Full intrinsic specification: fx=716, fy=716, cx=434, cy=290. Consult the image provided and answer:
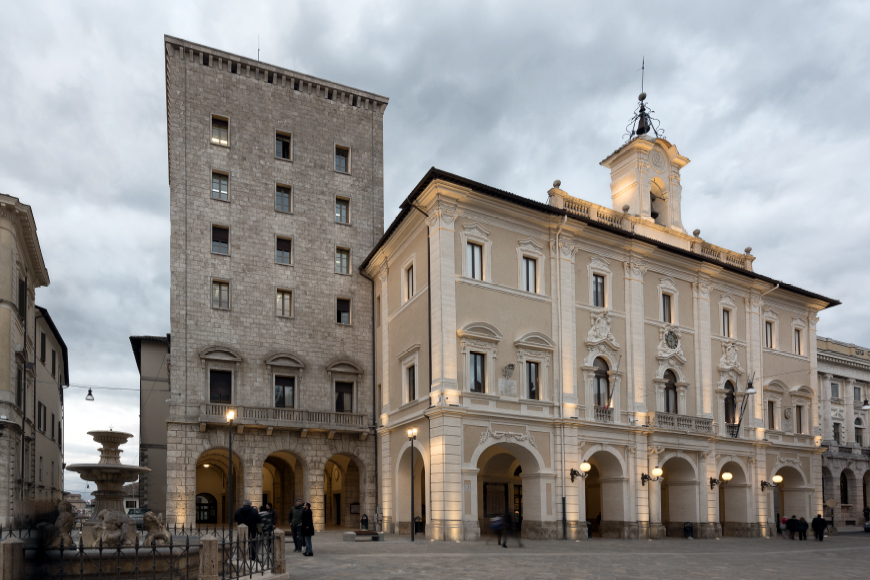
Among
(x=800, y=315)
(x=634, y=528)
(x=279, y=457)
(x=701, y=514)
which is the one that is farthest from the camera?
(x=800, y=315)

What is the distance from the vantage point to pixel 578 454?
30.4 m

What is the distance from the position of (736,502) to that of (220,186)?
3128cm

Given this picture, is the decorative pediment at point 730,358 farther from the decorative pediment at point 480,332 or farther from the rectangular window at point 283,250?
the rectangular window at point 283,250

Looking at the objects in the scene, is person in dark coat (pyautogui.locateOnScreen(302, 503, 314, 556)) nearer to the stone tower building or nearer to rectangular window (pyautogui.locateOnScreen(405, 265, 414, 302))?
the stone tower building

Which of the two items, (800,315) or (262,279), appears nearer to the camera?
(262,279)

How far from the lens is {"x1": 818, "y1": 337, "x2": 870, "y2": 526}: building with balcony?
53094mm

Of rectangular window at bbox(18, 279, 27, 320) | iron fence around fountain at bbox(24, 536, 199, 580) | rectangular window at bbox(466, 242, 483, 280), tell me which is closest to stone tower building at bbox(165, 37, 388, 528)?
rectangular window at bbox(18, 279, 27, 320)

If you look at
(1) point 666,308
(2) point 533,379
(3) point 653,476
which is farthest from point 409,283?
(3) point 653,476

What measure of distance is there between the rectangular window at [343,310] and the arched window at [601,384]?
13109 millimetres

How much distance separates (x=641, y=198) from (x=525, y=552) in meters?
21.2

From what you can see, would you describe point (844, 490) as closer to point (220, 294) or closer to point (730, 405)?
point (730, 405)

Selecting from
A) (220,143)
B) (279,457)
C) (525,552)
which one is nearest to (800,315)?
(525,552)

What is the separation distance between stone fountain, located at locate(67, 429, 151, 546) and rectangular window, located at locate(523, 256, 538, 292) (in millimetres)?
17241

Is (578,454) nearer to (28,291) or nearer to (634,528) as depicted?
(634,528)
